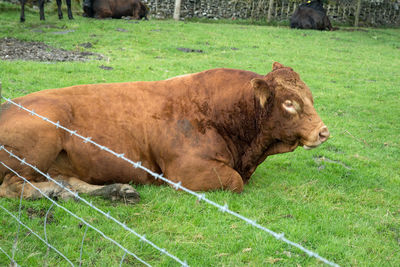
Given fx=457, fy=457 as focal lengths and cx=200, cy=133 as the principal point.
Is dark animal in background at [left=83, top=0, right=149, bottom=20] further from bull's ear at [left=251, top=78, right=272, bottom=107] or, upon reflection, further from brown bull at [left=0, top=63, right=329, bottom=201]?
bull's ear at [left=251, top=78, right=272, bottom=107]

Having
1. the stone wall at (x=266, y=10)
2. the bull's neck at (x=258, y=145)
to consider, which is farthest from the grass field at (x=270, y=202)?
the stone wall at (x=266, y=10)

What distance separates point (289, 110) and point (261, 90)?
0.39 m

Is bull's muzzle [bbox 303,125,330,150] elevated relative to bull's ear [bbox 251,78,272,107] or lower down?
lower down

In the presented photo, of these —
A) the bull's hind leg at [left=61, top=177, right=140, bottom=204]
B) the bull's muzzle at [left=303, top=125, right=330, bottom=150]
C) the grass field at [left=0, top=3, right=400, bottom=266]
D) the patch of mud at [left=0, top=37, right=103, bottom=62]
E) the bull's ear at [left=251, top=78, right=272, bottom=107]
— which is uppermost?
the bull's ear at [left=251, top=78, right=272, bottom=107]

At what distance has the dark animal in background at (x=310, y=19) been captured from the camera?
24172 mm

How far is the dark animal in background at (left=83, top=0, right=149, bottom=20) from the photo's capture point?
20688 millimetres

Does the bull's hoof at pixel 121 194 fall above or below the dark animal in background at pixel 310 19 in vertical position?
below

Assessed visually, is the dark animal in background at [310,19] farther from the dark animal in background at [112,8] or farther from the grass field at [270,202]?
the grass field at [270,202]

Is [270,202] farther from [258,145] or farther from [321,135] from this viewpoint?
[321,135]

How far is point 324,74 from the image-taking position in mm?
13742

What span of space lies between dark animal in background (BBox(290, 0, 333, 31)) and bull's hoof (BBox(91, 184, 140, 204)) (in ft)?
69.9

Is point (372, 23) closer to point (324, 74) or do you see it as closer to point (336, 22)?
point (336, 22)

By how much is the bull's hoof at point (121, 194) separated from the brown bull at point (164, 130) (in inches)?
0.4

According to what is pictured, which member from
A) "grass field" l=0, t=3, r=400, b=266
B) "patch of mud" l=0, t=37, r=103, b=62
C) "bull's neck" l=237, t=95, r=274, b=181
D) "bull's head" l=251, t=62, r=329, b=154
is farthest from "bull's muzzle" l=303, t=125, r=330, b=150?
"patch of mud" l=0, t=37, r=103, b=62
